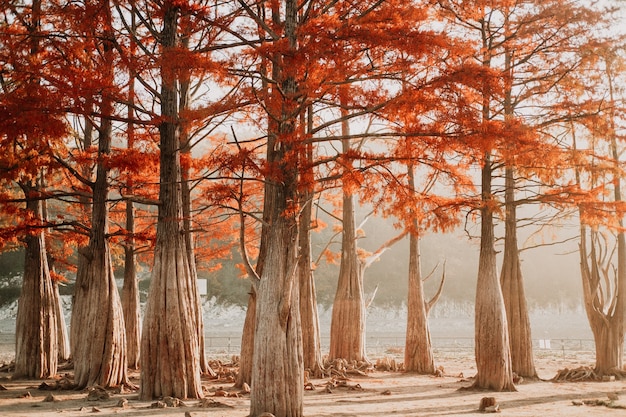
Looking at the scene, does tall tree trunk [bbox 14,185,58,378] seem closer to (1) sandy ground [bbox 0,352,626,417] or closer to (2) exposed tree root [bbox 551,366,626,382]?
(1) sandy ground [bbox 0,352,626,417]

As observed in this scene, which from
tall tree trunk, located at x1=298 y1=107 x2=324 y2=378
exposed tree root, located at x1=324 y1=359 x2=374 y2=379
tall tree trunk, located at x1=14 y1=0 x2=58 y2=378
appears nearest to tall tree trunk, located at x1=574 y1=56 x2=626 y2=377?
exposed tree root, located at x1=324 y1=359 x2=374 y2=379

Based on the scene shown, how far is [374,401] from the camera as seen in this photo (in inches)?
565

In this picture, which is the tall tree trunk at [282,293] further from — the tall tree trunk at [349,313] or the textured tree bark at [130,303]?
the textured tree bark at [130,303]

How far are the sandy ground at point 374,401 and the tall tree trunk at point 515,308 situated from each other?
73cm

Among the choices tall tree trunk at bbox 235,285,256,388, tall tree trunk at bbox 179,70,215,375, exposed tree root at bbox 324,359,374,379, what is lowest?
exposed tree root at bbox 324,359,374,379

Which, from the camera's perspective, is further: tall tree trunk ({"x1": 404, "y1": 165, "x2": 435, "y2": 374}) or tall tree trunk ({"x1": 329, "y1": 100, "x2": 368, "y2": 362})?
tall tree trunk ({"x1": 329, "y1": 100, "x2": 368, "y2": 362})

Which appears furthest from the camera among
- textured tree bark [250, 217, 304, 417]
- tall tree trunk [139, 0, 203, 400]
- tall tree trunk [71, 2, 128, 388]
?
tall tree trunk [71, 2, 128, 388]

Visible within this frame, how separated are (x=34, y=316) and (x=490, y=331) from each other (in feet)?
40.9

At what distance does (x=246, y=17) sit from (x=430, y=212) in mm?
5991

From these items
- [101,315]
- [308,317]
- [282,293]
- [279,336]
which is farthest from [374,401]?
[101,315]

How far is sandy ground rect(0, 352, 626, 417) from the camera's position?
1216 cm

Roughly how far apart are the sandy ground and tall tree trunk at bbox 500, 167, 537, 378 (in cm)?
73

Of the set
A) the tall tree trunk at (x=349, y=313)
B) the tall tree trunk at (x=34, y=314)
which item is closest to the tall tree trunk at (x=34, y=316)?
the tall tree trunk at (x=34, y=314)

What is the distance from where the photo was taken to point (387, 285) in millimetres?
80938
